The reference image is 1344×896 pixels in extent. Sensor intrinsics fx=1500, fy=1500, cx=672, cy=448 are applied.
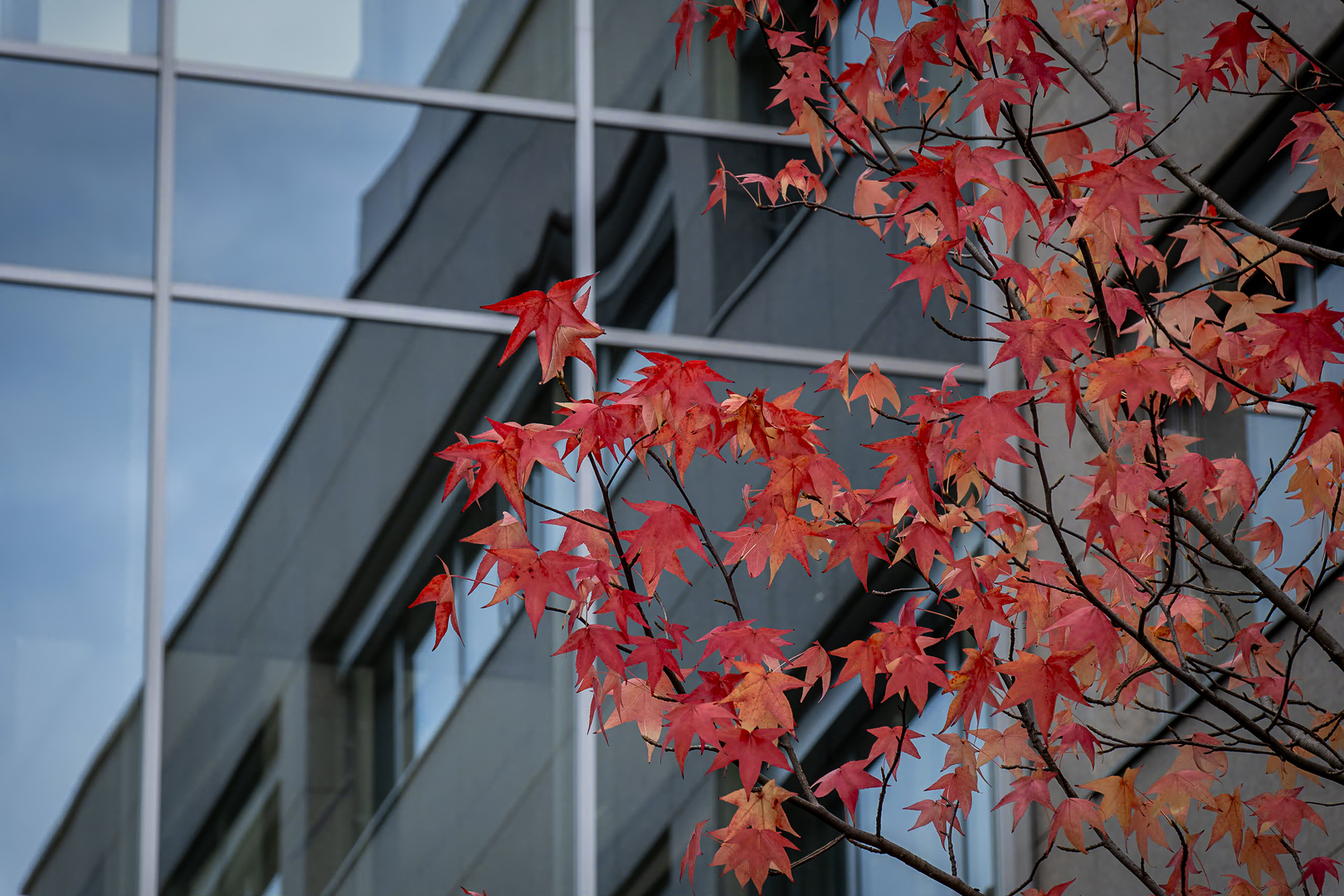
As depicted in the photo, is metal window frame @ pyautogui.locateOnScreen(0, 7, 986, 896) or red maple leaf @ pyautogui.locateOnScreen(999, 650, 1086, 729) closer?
red maple leaf @ pyautogui.locateOnScreen(999, 650, 1086, 729)

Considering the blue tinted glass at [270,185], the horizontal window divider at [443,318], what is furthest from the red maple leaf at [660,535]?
the blue tinted glass at [270,185]

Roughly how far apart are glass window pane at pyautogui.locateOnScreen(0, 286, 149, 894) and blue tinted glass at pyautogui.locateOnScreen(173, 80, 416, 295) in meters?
0.41

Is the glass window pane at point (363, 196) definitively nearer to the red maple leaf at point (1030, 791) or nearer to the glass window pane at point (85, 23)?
the glass window pane at point (85, 23)

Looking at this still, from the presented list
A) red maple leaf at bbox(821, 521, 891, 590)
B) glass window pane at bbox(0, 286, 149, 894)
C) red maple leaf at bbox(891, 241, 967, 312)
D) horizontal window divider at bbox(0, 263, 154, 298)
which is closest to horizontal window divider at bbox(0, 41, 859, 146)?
horizontal window divider at bbox(0, 263, 154, 298)

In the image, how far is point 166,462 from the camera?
565 centimetres

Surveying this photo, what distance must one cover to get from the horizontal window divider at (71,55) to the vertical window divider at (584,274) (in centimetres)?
180

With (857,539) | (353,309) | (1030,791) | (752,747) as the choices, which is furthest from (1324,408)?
(353,309)

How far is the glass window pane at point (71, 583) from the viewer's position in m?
5.18

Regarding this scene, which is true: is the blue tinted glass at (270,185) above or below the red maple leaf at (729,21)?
above

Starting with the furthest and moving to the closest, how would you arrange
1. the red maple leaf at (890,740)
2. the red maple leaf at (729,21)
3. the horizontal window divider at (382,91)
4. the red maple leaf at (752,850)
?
1. the horizontal window divider at (382,91)
2. the red maple leaf at (729,21)
3. the red maple leaf at (890,740)
4. the red maple leaf at (752,850)

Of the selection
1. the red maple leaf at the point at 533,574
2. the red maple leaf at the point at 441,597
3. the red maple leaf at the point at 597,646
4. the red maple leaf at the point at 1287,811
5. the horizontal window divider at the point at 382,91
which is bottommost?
the red maple leaf at the point at 1287,811

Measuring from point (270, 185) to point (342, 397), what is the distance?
3.04ft

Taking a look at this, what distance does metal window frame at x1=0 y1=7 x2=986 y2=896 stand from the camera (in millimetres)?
5445

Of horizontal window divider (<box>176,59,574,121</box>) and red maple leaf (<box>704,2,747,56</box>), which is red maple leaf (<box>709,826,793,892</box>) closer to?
red maple leaf (<box>704,2,747,56</box>)
